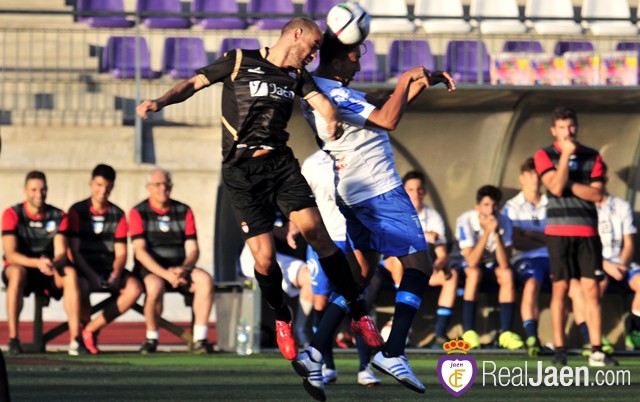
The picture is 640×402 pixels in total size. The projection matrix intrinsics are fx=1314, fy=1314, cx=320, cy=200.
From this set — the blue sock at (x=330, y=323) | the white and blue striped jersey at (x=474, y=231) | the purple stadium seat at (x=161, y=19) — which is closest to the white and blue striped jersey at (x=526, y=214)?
the white and blue striped jersey at (x=474, y=231)

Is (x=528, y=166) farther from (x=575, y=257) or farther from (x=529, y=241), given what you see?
(x=575, y=257)

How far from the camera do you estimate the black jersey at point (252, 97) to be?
6.63 metres

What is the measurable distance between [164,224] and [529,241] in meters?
3.26

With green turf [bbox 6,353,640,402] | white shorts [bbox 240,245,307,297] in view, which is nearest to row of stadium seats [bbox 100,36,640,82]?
white shorts [bbox 240,245,307,297]

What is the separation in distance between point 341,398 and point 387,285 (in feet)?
13.1

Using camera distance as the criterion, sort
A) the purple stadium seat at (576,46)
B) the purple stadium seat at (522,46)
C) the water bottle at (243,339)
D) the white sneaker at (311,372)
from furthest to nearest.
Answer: the purple stadium seat at (576,46) → the purple stadium seat at (522,46) → the water bottle at (243,339) → the white sneaker at (311,372)

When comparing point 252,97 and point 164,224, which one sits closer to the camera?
point 252,97

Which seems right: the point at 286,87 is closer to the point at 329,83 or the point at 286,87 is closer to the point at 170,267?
the point at 329,83

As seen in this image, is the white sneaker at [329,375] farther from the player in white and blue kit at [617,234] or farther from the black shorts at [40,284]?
the black shorts at [40,284]

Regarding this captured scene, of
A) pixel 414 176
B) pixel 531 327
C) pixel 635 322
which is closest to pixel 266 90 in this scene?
pixel 414 176

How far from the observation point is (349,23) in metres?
6.83

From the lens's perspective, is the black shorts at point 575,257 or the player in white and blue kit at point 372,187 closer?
the player in white and blue kit at point 372,187

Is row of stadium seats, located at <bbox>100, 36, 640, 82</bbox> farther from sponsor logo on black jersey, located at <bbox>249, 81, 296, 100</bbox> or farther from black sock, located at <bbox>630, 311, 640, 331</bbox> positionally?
sponsor logo on black jersey, located at <bbox>249, 81, 296, 100</bbox>

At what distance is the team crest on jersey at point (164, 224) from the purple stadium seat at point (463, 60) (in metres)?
7.79
